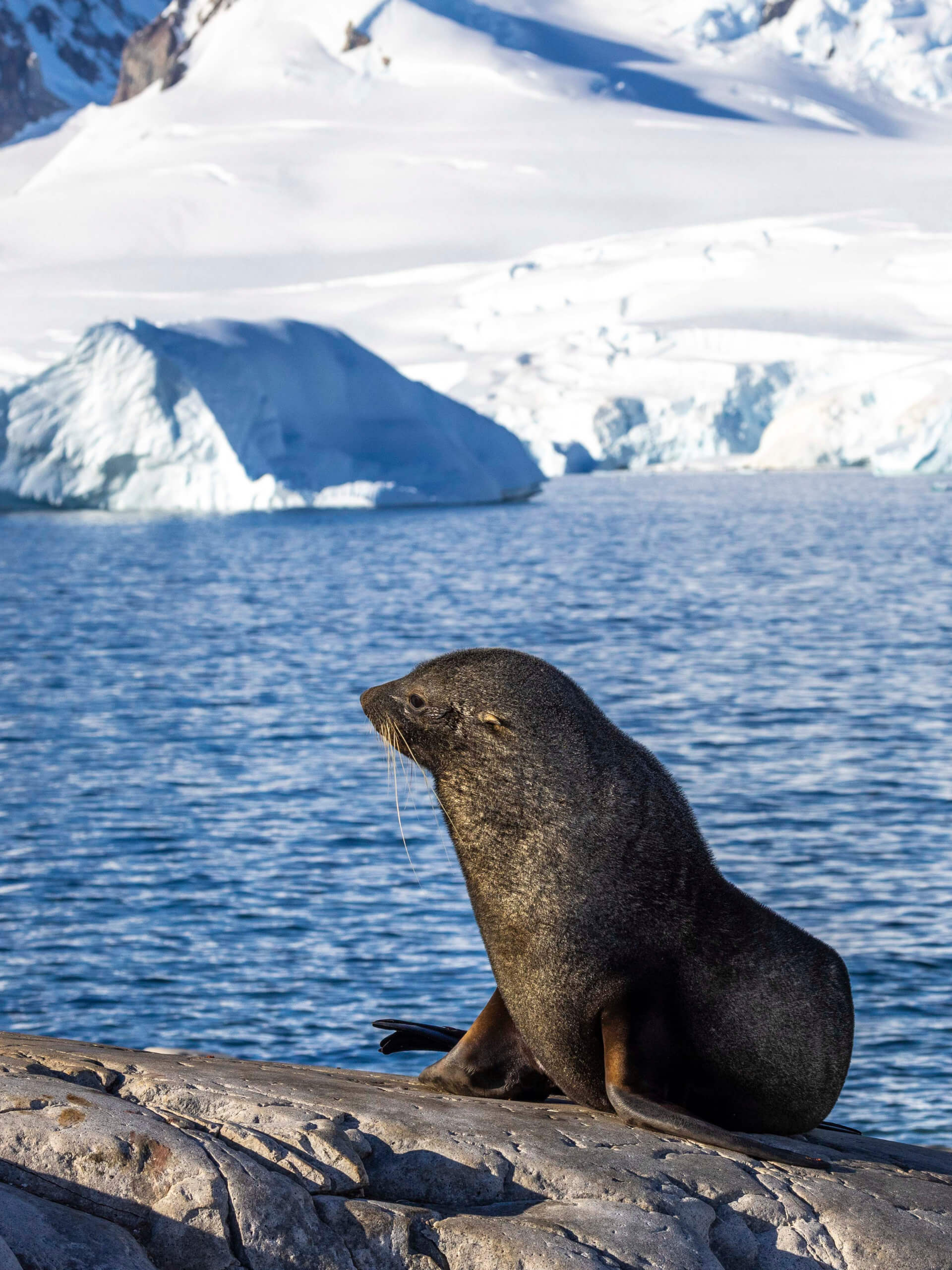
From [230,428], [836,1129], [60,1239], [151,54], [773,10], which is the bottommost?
[230,428]

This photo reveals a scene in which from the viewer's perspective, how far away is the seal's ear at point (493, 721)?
13.5 ft

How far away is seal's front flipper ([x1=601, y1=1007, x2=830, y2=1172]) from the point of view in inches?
141

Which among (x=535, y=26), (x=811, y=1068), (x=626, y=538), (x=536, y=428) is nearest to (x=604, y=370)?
(x=536, y=428)

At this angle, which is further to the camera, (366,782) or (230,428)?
(230,428)

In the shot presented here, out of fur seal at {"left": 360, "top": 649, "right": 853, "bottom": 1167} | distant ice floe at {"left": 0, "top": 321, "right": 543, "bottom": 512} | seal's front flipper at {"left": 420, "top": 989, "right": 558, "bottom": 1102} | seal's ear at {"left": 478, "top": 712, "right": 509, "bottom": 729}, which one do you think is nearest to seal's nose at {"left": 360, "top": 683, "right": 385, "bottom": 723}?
fur seal at {"left": 360, "top": 649, "right": 853, "bottom": 1167}

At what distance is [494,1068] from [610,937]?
59 centimetres

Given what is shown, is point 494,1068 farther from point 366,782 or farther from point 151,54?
point 151,54

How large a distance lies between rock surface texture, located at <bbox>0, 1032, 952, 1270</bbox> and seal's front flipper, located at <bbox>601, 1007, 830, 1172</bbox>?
0.17 feet

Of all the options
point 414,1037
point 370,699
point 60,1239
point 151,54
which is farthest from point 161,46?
point 60,1239

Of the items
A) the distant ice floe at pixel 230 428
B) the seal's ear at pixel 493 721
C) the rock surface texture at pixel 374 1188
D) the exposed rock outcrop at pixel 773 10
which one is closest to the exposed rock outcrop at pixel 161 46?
the exposed rock outcrop at pixel 773 10

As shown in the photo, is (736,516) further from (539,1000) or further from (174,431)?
(539,1000)

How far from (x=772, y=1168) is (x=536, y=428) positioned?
7269cm

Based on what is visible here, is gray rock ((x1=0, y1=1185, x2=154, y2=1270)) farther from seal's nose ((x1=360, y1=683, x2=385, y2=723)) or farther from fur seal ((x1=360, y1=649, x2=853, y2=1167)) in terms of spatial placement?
seal's nose ((x1=360, y1=683, x2=385, y2=723))

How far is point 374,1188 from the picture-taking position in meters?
3.10
